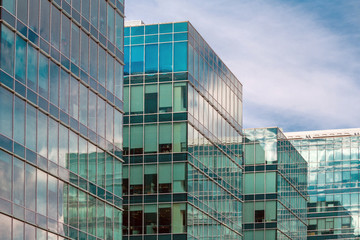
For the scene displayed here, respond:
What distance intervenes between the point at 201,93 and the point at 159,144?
6.15 meters

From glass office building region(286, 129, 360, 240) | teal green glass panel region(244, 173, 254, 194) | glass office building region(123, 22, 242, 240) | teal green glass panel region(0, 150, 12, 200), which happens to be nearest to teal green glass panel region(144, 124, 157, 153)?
glass office building region(123, 22, 242, 240)

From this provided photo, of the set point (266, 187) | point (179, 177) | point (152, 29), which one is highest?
point (152, 29)

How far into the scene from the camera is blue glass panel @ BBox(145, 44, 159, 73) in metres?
68.4

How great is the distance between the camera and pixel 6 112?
41312mm

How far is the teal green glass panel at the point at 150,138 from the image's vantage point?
2667 inches

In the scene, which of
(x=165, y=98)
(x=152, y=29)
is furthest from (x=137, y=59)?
(x=165, y=98)

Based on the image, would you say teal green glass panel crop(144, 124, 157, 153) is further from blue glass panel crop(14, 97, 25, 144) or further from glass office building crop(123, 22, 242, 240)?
blue glass panel crop(14, 97, 25, 144)

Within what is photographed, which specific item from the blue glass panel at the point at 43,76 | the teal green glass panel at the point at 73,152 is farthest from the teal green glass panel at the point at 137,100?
the blue glass panel at the point at 43,76

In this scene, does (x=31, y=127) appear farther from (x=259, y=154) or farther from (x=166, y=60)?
(x=259, y=154)

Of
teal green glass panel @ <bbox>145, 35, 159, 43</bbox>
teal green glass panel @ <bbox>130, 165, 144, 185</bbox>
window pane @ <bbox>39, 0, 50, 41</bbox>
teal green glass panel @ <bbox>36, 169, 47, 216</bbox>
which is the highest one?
teal green glass panel @ <bbox>145, 35, 159, 43</bbox>

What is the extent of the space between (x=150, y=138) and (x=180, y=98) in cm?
390

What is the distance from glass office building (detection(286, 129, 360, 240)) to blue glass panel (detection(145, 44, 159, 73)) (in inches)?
2302

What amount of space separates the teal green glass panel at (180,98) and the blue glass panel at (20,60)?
2544cm

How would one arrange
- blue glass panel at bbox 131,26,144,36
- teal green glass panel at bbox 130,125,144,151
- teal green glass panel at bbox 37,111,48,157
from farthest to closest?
blue glass panel at bbox 131,26,144,36
teal green glass panel at bbox 130,125,144,151
teal green glass panel at bbox 37,111,48,157
